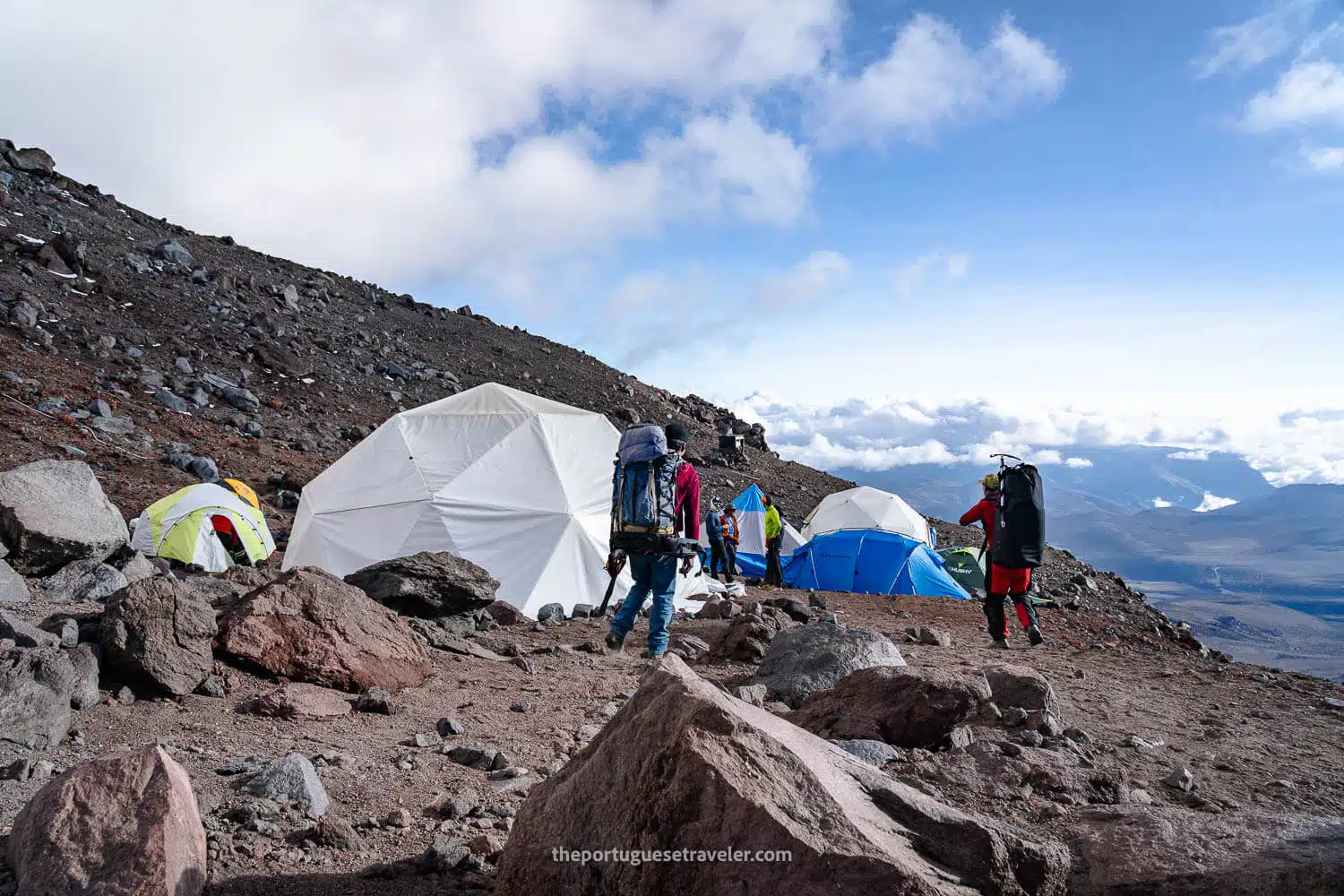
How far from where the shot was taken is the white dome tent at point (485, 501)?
1097cm

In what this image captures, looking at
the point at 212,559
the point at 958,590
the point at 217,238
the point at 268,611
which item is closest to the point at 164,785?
the point at 268,611

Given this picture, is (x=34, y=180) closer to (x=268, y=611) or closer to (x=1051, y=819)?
(x=268, y=611)

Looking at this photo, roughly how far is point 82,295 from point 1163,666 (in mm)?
28039

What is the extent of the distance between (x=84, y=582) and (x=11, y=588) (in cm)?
91

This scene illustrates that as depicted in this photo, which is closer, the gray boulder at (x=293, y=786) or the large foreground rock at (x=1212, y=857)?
the large foreground rock at (x=1212, y=857)

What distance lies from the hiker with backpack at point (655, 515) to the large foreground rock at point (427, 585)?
1.82 meters

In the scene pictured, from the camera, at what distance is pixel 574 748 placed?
4895mm

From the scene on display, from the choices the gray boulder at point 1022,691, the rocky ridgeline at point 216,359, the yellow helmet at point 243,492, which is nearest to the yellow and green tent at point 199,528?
the yellow helmet at point 243,492

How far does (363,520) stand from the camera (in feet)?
37.5

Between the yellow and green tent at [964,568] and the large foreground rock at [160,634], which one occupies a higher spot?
the large foreground rock at [160,634]

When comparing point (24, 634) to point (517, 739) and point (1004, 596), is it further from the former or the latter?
point (1004, 596)

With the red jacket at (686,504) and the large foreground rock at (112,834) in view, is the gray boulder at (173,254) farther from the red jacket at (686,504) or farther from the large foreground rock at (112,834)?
the large foreground rock at (112,834)

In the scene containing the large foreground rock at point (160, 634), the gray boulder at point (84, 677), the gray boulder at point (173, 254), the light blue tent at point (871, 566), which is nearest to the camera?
the gray boulder at point (84, 677)

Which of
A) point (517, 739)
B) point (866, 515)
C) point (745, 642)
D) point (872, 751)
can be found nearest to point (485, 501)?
point (745, 642)
